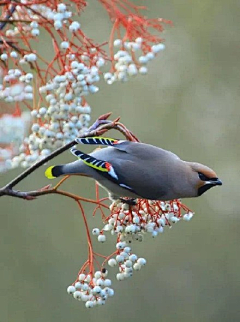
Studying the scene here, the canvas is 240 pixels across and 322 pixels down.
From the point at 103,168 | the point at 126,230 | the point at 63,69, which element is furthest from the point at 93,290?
the point at 63,69

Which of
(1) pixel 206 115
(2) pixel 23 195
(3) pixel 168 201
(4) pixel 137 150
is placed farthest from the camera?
(1) pixel 206 115

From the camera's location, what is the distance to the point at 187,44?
11.3 ft

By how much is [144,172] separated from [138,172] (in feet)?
0.04

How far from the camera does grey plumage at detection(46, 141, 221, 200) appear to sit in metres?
1.36

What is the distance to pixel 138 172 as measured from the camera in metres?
1.40

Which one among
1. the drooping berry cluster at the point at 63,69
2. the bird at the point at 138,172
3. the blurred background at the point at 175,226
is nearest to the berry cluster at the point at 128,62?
the drooping berry cluster at the point at 63,69

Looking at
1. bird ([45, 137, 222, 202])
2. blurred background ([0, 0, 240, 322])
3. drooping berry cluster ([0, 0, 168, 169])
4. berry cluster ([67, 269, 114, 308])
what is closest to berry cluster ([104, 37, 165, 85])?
drooping berry cluster ([0, 0, 168, 169])

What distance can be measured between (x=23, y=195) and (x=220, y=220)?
8.03ft

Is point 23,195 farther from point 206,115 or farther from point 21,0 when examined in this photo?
point 206,115

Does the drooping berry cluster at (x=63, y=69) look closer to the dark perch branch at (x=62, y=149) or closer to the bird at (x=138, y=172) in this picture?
the dark perch branch at (x=62, y=149)

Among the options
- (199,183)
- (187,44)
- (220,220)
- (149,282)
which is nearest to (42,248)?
(149,282)

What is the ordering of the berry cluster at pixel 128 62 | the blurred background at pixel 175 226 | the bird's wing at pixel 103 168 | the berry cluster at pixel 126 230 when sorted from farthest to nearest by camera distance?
the blurred background at pixel 175 226 → the bird's wing at pixel 103 168 → the berry cluster at pixel 126 230 → the berry cluster at pixel 128 62

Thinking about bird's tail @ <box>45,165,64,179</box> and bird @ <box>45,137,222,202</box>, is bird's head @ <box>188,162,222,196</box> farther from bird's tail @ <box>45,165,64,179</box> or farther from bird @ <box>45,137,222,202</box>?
bird's tail @ <box>45,165,64,179</box>

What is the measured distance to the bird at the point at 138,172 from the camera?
134 cm
